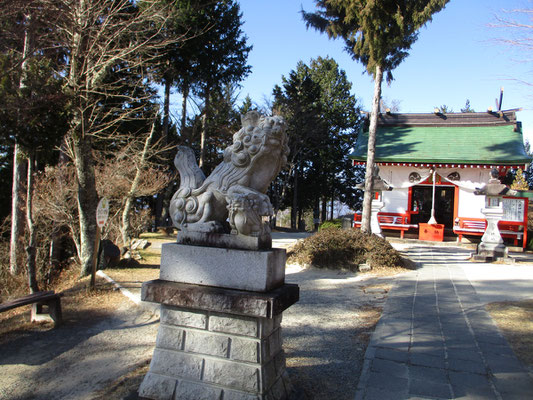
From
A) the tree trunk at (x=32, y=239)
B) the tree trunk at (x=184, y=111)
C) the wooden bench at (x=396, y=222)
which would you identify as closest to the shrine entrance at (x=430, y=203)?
the wooden bench at (x=396, y=222)

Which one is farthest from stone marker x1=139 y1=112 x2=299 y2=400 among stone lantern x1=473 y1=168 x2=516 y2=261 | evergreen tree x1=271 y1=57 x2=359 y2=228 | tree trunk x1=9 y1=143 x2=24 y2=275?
evergreen tree x1=271 y1=57 x2=359 y2=228

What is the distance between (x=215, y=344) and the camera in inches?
105

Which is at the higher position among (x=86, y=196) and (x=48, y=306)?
(x=86, y=196)

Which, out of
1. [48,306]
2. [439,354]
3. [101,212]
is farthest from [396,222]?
[48,306]

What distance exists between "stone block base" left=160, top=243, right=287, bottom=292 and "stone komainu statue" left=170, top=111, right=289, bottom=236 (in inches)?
7.2

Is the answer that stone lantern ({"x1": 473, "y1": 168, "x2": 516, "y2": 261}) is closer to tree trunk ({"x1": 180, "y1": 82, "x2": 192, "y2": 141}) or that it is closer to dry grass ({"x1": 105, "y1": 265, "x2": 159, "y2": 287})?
dry grass ({"x1": 105, "y1": 265, "x2": 159, "y2": 287})

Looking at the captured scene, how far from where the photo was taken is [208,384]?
8.70 ft

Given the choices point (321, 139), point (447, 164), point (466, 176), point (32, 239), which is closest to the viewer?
point (32, 239)

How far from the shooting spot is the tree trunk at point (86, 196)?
25.9ft

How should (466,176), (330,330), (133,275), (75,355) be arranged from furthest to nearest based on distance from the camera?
(466,176) < (133,275) < (330,330) < (75,355)

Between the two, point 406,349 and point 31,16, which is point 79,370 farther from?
point 31,16

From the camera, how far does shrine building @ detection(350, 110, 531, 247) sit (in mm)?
15713

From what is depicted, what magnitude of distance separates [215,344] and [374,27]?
424 inches

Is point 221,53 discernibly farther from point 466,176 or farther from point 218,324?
point 218,324
